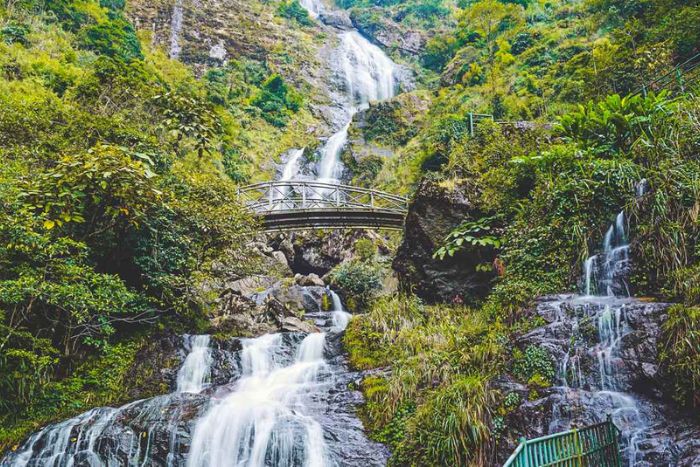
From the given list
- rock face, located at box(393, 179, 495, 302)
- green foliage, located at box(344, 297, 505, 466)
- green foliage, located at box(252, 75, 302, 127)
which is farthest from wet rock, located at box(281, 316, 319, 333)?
green foliage, located at box(252, 75, 302, 127)

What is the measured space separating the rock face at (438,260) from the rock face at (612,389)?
412cm

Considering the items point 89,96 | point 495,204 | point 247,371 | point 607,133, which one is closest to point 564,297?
point 495,204

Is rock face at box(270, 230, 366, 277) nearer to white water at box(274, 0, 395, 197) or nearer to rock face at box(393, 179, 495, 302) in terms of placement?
rock face at box(393, 179, 495, 302)

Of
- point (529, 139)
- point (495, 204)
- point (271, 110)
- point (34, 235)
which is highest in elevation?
point (271, 110)

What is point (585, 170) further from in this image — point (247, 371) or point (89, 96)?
point (89, 96)

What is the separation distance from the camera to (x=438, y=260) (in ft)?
40.8

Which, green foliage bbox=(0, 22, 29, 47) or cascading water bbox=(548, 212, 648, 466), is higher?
green foliage bbox=(0, 22, 29, 47)

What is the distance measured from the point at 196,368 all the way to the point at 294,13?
172 feet

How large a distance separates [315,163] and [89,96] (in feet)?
59.1

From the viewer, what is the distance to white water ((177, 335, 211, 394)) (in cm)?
1086

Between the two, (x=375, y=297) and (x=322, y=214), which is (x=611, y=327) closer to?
(x=375, y=297)

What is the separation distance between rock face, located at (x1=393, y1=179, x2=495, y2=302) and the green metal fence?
19.8 feet

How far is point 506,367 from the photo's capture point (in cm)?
750

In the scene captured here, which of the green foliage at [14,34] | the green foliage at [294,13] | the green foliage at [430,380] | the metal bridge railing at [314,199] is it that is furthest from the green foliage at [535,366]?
the green foliage at [294,13]
